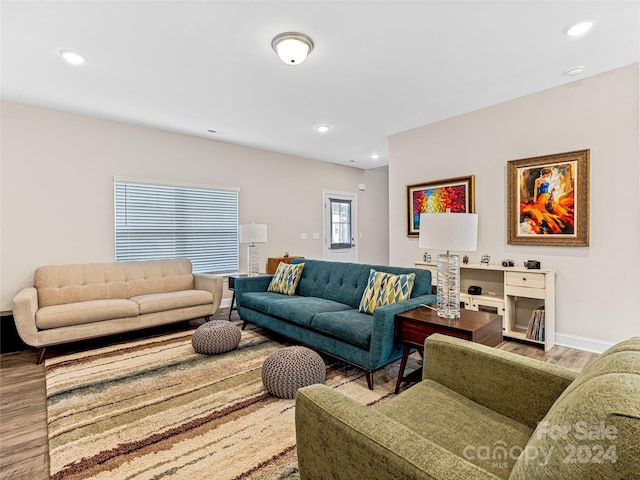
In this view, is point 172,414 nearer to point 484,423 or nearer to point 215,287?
point 484,423

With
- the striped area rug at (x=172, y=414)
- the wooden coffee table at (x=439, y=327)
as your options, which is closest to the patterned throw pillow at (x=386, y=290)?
the wooden coffee table at (x=439, y=327)

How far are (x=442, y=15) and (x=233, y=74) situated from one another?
1.85 metres

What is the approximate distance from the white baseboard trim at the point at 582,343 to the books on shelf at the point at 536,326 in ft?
0.90

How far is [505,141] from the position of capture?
3.74 metres

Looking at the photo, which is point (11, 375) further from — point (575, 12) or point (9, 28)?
point (575, 12)

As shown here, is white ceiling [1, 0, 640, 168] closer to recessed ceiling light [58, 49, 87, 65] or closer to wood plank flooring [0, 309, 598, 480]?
recessed ceiling light [58, 49, 87, 65]

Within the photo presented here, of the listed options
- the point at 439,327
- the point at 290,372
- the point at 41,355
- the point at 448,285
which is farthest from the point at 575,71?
the point at 41,355

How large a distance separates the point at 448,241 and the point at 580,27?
1889mm

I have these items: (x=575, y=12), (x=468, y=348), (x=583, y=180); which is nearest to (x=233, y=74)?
(x=575, y=12)

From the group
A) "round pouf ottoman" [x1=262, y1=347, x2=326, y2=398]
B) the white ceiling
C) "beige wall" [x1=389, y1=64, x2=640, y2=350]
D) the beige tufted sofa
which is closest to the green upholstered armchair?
"round pouf ottoman" [x1=262, y1=347, x2=326, y2=398]

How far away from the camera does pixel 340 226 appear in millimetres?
7055

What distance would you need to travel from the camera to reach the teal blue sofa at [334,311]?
2.38 metres

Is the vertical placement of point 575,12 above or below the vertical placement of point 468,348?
above

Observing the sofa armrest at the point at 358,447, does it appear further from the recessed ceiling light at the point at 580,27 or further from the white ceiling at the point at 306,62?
the recessed ceiling light at the point at 580,27
